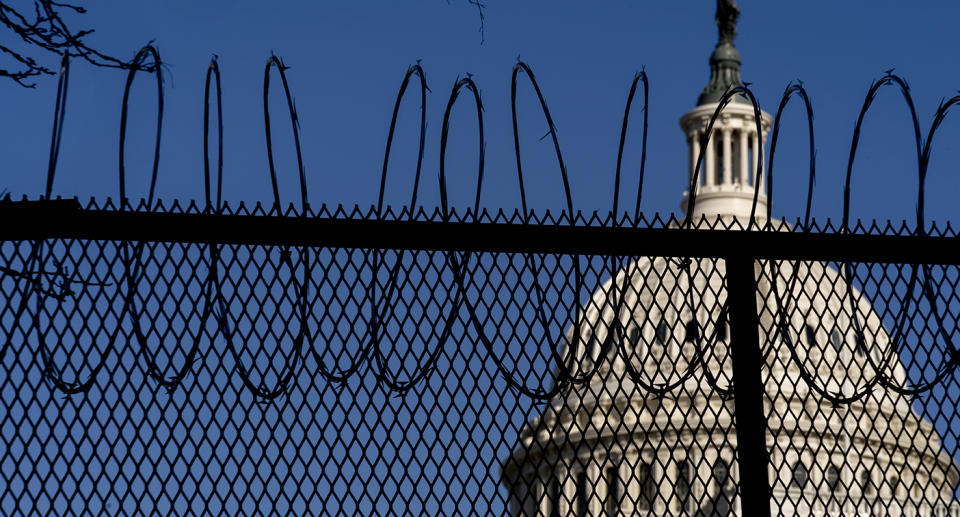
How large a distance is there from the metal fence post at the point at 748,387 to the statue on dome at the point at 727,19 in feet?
310

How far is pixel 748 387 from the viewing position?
3.91m

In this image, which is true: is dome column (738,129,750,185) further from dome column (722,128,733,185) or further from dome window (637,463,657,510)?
dome window (637,463,657,510)

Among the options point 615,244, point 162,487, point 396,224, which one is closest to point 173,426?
point 162,487

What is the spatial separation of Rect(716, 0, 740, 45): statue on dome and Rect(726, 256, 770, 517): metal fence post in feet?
310

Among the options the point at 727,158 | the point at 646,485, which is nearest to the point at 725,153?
the point at 727,158

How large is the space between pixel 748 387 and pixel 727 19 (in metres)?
95.3

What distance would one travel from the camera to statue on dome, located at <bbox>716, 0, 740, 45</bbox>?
9650 centimetres

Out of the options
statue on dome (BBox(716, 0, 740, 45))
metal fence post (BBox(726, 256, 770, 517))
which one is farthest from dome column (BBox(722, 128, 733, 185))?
metal fence post (BBox(726, 256, 770, 517))

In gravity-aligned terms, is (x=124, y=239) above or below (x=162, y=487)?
above

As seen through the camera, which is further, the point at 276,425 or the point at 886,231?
the point at 886,231

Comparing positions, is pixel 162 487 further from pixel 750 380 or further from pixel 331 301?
pixel 750 380

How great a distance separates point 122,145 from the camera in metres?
4.03

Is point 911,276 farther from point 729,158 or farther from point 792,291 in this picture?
point 729,158

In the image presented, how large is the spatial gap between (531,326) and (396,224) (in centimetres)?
41
